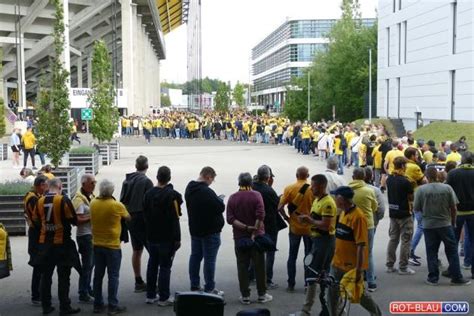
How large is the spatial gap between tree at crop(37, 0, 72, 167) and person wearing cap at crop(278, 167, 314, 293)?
9.95m

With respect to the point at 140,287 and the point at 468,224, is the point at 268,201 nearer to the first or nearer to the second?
the point at 140,287

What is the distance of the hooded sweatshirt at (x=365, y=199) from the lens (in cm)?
892

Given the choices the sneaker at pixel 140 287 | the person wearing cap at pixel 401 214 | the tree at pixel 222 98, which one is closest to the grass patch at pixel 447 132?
the person wearing cap at pixel 401 214

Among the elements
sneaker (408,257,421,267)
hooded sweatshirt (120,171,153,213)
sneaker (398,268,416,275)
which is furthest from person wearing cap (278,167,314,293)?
sneaker (408,257,421,267)

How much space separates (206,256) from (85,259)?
154cm

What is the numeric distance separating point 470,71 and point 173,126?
2310 centimetres

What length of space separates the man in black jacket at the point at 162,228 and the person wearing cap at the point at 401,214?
3408 mm

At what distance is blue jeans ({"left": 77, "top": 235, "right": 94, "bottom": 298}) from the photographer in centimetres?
875

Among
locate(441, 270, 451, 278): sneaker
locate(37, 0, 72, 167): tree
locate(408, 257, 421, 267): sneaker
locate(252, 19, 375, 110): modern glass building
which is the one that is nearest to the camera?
locate(441, 270, 451, 278): sneaker

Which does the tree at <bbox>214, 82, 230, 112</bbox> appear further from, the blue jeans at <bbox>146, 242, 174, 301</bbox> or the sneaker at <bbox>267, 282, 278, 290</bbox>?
the blue jeans at <bbox>146, 242, 174, 301</bbox>

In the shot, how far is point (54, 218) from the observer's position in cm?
816

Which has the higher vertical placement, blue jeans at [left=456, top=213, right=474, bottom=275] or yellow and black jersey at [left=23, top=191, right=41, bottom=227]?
yellow and black jersey at [left=23, top=191, right=41, bottom=227]

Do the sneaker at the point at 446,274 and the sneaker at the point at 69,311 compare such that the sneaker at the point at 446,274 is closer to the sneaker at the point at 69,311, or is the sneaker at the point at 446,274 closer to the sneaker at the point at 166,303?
the sneaker at the point at 166,303

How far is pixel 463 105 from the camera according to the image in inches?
1417
